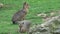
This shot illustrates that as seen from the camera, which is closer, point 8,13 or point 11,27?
point 11,27

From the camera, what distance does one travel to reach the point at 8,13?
616 inches

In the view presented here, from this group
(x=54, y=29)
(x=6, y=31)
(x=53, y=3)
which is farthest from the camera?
(x=53, y=3)

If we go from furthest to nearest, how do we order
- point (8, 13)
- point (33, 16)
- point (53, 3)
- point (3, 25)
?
point (53, 3)
point (8, 13)
point (33, 16)
point (3, 25)

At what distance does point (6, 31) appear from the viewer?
1180cm

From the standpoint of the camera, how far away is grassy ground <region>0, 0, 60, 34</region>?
490 inches

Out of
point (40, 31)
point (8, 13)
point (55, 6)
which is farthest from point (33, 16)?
point (40, 31)

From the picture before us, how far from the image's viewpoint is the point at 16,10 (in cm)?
1652

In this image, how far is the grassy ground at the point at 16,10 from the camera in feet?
40.8

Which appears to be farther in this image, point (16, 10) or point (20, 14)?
point (16, 10)

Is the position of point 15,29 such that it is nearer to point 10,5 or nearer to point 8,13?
point 8,13

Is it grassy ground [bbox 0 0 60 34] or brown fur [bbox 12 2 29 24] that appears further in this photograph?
brown fur [bbox 12 2 29 24]

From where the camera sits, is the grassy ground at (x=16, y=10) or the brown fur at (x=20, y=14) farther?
the brown fur at (x=20, y=14)

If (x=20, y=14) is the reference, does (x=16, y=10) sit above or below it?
below

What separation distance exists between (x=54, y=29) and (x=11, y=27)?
4.46 m
